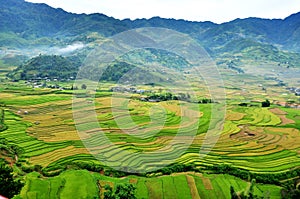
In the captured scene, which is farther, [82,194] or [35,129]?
[35,129]

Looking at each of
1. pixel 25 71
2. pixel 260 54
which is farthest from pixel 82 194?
pixel 260 54

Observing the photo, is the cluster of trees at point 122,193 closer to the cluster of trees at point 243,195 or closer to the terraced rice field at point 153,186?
the terraced rice field at point 153,186

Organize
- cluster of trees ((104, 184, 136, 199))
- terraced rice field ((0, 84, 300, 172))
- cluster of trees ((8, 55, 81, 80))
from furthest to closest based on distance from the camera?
cluster of trees ((8, 55, 81, 80))
terraced rice field ((0, 84, 300, 172))
cluster of trees ((104, 184, 136, 199))

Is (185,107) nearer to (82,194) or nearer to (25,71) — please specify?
(82,194)

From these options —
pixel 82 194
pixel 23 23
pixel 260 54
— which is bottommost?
pixel 82 194

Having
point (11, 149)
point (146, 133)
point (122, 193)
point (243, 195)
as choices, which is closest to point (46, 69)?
point (146, 133)

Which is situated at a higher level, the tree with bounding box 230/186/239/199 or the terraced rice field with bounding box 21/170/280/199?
the tree with bounding box 230/186/239/199

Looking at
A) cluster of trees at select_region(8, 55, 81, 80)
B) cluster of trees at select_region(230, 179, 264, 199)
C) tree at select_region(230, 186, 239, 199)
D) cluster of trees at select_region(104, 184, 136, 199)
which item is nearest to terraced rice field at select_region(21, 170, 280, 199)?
cluster of trees at select_region(230, 179, 264, 199)

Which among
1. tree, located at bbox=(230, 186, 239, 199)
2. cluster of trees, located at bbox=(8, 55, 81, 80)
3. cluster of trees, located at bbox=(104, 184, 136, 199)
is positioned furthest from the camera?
cluster of trees, located at bbox=(8, 55, 81, 80)

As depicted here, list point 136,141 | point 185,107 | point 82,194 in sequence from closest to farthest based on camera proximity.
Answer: point 82,194 → point 136,141 → point 185,107

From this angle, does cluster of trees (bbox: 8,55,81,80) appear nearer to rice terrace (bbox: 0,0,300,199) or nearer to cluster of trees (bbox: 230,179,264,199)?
rice terrace (bbox: 0,0,300,199)

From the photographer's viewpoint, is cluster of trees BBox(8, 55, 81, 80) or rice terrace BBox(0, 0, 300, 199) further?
cluster of trees BBox(8, 55, 81, 80)
